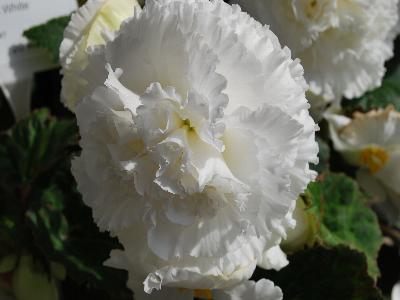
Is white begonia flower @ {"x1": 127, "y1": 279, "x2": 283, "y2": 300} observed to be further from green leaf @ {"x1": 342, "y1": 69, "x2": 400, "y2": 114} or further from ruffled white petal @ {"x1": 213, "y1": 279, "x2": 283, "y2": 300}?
green leaf @ {"x1": 342, "y1": 69, "x2": 400, "y2": 114}

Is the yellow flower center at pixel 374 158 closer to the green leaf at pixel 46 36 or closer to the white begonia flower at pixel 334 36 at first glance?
the white begonia flower at pixel 334 36

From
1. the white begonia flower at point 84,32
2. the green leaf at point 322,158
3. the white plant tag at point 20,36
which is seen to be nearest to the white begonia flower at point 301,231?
the green leaf at point 322,158

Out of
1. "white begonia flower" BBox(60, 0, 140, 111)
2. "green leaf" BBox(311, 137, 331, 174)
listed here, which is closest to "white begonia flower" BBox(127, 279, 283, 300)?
"white begonia flower" BBox(60, 0, 140, 111)

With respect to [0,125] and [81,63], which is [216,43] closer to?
[81,63]

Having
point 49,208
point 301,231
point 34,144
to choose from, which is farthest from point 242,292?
point 34,144

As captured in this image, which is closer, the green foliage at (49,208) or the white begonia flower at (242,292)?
the white begonia flower at (242,292)

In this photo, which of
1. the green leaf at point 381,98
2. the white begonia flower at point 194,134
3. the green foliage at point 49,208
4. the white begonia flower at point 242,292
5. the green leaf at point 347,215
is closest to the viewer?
the white begonia flower at point 194,134

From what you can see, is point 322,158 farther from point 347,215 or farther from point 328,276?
point 328,276
